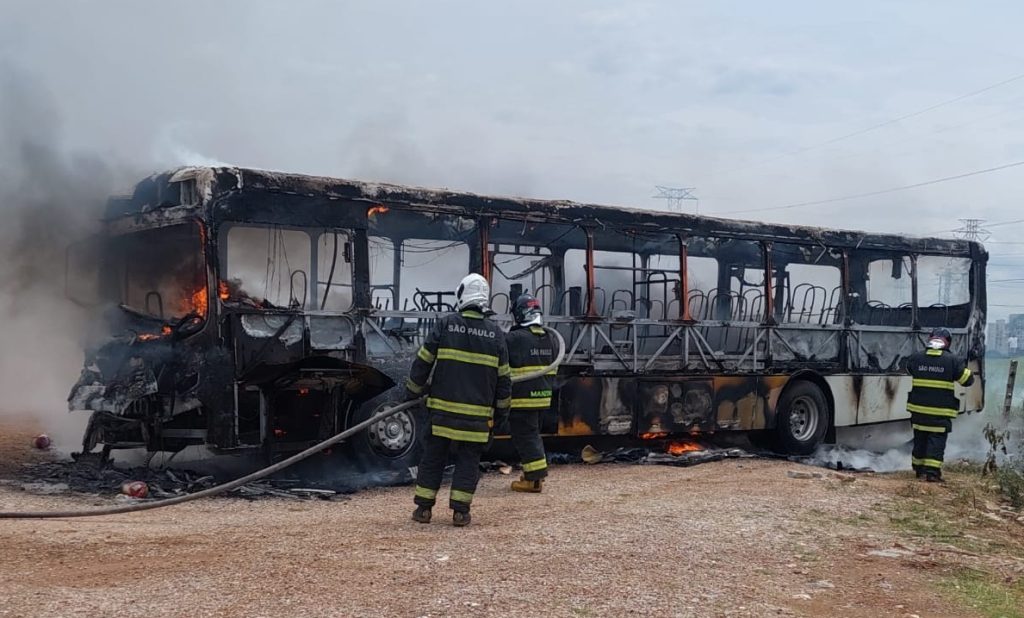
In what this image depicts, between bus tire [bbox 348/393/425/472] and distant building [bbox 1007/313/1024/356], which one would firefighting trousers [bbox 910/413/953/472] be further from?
distant building [bbox 1007/313/1024/356]

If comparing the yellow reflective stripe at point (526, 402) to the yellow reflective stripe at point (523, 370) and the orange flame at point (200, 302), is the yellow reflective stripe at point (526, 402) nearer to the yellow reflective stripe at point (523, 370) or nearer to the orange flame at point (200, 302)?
the yellow reflective stripe at point (523, 370)

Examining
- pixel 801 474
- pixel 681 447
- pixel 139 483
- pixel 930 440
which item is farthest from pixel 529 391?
pixel 930 440

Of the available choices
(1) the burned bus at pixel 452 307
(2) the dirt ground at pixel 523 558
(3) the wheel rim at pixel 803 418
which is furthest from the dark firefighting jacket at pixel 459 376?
(3) the wheel rim at pixel 803 418

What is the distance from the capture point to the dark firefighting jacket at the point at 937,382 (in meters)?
10.1

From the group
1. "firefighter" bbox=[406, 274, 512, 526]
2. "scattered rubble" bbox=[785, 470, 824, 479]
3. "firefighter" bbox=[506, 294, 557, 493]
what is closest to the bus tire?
"firefighter" bbox=[506, 294, 557, 493]

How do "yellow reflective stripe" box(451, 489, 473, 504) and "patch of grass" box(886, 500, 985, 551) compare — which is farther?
"patch of grass" box(886, 500, 985, 551)

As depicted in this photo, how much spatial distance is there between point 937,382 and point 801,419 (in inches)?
112

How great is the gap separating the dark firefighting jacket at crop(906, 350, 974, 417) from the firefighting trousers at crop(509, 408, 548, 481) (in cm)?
445

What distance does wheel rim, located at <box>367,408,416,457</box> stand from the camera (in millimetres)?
9203

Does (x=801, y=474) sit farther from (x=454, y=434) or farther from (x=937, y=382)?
(x=454, y=434)

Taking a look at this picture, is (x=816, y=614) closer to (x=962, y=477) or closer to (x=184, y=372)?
(x=184, y=372)

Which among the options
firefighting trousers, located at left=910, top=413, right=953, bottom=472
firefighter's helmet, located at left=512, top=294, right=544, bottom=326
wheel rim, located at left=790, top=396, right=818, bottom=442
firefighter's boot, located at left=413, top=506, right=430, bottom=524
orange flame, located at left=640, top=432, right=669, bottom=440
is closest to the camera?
firefighter's boot, located at left=413, top=506, right=430, bottom=524

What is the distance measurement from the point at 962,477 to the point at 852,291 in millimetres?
3645

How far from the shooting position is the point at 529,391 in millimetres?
8320
